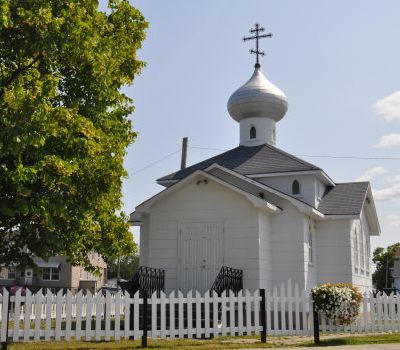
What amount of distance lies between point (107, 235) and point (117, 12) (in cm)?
635

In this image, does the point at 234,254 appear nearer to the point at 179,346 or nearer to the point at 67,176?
the point at 179,346

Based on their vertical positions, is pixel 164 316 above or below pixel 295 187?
below

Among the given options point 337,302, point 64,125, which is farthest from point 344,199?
point 64,125

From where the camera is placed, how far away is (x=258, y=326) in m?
13.3

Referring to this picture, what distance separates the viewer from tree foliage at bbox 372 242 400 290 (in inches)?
3278

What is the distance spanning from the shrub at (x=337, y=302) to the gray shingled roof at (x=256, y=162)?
8.19 meters

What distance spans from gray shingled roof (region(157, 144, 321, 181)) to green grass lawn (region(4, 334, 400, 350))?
31.2 feet

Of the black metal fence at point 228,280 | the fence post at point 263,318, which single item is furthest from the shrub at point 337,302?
the black metal fence at point 228,280

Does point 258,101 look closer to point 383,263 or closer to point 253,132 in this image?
point 253,132

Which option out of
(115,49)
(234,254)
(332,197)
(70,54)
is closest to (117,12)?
(115,49)

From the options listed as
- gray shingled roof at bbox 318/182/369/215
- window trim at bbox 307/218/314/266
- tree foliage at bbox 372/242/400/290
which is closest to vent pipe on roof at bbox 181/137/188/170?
gray shingled roof at bbox 318/182/369/215

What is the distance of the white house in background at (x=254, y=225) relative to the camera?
61.0 feet

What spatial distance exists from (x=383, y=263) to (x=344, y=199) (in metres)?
67.1

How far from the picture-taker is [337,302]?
13.7m
